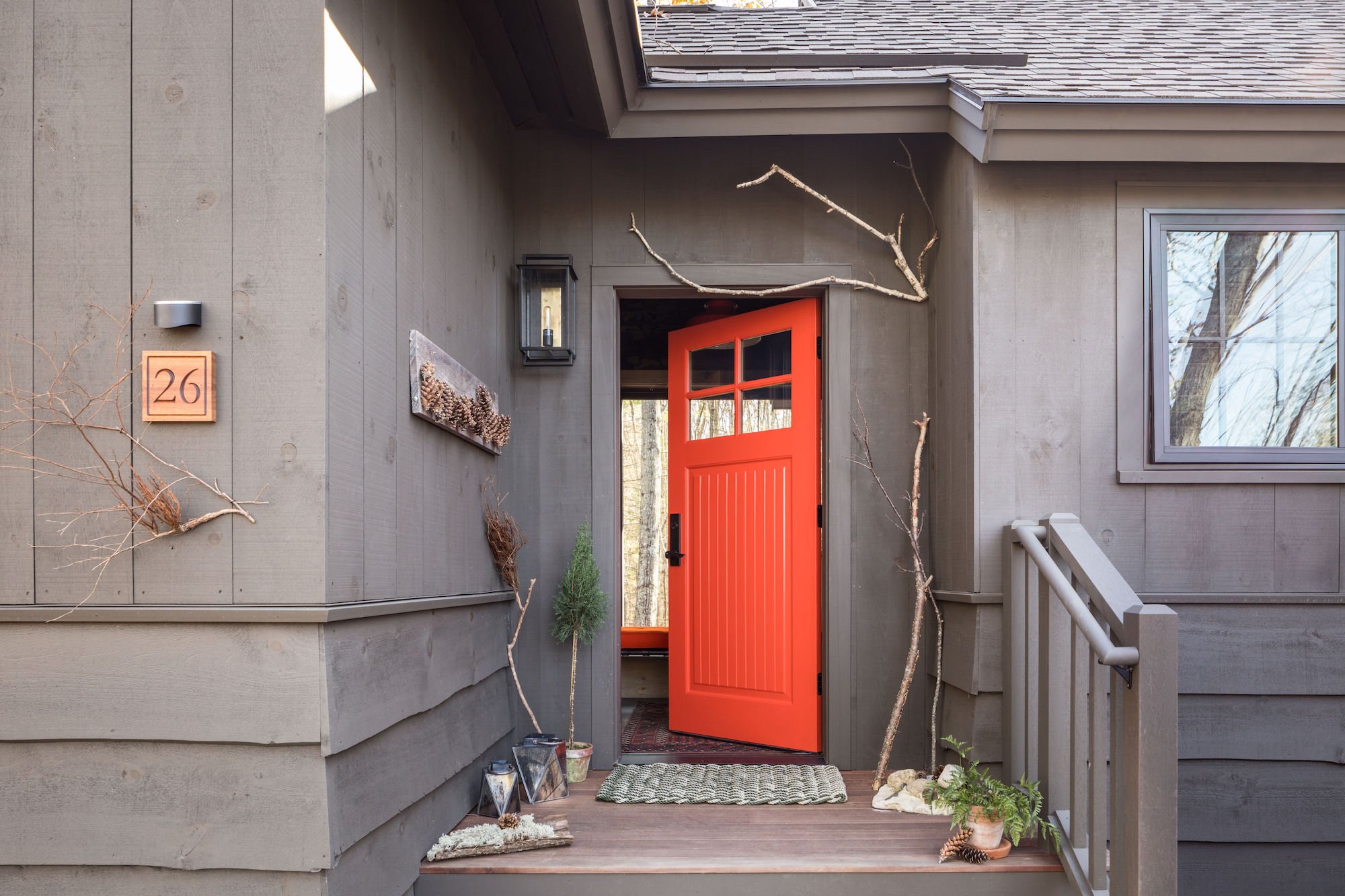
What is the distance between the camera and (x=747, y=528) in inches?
171

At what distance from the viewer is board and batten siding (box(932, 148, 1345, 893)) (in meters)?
3.19

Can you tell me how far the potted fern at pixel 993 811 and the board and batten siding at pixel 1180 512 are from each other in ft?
1.62

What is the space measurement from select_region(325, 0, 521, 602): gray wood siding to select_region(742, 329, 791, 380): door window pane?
122 centimetres

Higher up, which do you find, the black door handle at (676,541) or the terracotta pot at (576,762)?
the black door handle at (676,541)

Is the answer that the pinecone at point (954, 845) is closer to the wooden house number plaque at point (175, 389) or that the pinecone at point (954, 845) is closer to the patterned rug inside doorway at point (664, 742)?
the patterned rug inside doorway at point (664, 742)

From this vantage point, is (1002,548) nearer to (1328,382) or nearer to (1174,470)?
(1174,470)

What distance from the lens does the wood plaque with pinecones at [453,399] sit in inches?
103

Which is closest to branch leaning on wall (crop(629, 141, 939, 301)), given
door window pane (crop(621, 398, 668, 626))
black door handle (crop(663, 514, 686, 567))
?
black door handle (crop(663, 514, 686, 567))

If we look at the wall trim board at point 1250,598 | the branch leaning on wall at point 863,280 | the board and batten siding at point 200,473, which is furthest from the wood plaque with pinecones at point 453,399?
the wall trim board at point 1250,598

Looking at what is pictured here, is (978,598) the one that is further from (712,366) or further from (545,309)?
(545,309)

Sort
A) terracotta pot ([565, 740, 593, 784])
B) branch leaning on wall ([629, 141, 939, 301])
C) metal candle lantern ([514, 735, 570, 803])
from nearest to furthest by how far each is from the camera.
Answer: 1. metal candle lantern ([514, 735, 570, 803])
2. terracotta pot ([565, 740, 593, 784])
3. branch leaning on wall ([629, 141, 939, 301])

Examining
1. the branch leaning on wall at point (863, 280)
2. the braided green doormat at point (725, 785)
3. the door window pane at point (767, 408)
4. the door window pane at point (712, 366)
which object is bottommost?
the braided green doormat at point (725, 785)

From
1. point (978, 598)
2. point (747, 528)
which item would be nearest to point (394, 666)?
point (978, 598)

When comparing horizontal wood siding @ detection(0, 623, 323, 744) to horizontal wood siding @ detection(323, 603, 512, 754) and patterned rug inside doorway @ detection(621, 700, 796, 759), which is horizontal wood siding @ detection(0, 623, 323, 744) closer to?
horizontal wood siding @ detection(323, 603, 512, 754)
